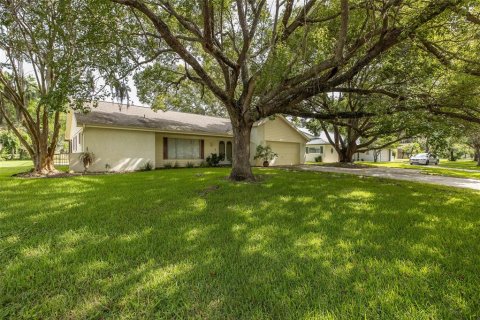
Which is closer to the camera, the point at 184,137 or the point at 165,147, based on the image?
the point at 165,147

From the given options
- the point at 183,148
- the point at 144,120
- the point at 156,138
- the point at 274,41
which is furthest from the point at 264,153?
the point at 274,41

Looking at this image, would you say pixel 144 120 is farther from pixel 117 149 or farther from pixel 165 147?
pixel 117 149

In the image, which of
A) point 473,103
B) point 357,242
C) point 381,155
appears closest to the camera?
point 357,242

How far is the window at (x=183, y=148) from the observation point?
16.3 meters

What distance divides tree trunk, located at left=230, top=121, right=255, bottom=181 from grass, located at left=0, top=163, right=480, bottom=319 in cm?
361

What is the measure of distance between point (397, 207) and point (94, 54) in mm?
10479

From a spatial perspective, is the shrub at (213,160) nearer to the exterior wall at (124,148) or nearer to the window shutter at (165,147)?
the exterior wall at (124,148)

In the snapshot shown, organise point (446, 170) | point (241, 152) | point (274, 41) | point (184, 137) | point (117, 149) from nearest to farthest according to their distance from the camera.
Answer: point (274, 41)
point (241, 152)
point (117, 149)
point (184, 137)
point (446, 170)

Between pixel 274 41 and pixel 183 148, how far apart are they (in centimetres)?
1115

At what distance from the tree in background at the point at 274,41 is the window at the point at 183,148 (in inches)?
223

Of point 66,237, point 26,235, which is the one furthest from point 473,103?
point 26,235

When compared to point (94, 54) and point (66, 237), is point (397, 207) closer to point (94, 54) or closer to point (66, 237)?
point (66, 237)

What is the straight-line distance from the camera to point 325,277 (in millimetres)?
2713

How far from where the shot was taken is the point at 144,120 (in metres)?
15.6
